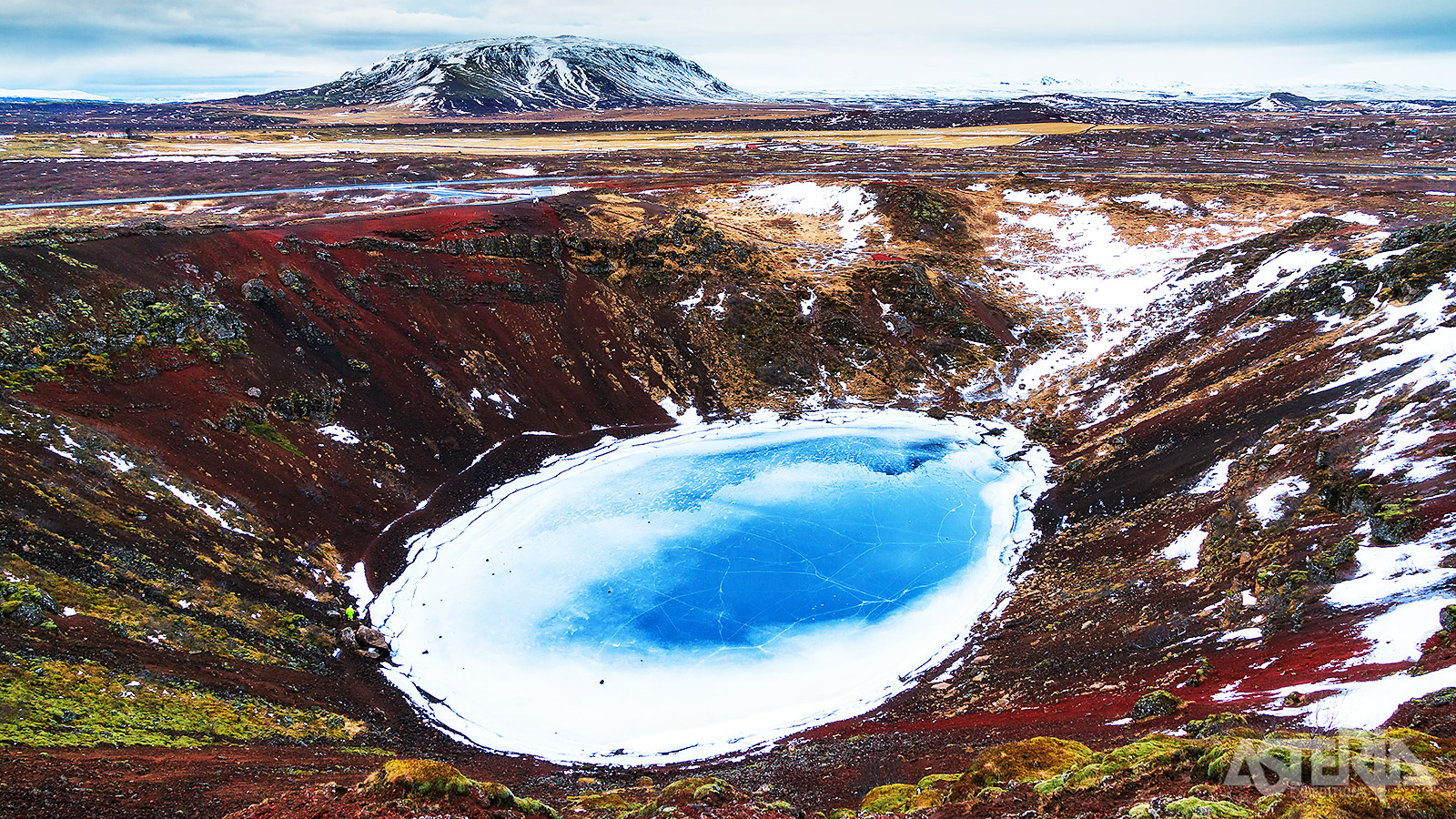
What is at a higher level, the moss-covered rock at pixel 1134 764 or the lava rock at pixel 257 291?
the lava rock at pixel 257 291

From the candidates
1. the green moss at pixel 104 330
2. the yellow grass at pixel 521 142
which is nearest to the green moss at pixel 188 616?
the green moss at pixel 104 330

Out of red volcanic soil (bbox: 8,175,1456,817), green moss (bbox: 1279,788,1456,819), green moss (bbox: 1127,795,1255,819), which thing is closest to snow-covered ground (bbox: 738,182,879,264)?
red volcanic soil (bbox: 8,175,1456,817)

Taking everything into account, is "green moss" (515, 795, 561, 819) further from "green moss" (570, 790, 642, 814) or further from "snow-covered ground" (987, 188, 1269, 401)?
"snow-covered ground" (987, 188, 1269, 401)

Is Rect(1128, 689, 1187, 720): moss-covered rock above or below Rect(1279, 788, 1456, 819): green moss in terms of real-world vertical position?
above

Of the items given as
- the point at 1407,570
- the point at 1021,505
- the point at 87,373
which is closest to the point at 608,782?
the point at 1407,570

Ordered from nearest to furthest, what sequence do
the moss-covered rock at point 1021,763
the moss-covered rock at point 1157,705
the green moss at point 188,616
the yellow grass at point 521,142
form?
the moss-covered rock at point 1021,763
the moss-covered rock at point 1157,705
the green moss at point 188,616
the yellow grass at point 521,142

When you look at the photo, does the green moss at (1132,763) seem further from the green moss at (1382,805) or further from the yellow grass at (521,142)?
the yellow grass at (521,142)
